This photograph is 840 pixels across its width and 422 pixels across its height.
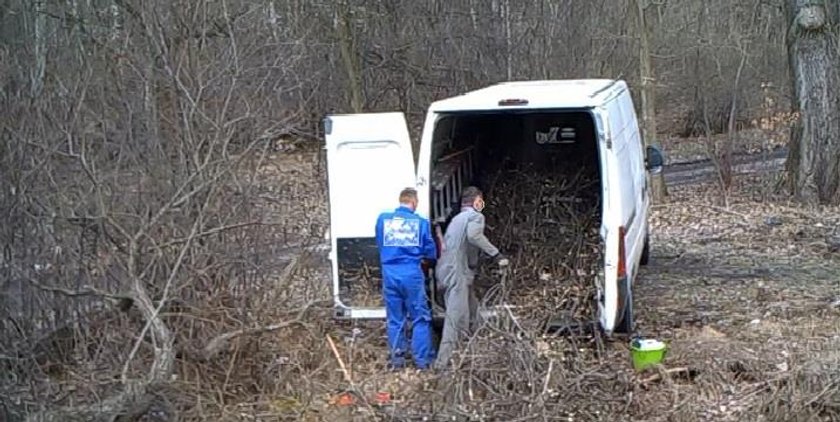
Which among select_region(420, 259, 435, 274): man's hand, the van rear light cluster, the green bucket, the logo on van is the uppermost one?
the van rear light cluster

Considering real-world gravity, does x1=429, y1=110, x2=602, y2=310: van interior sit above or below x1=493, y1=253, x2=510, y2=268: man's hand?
above

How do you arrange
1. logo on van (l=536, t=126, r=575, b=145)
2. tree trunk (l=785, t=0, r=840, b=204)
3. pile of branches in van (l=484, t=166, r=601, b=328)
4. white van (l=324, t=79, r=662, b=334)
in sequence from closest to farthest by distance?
white van (l=324, t=79, r=662, b=334) → pile of branches in van (l=484, t=166, r=601, b=328) → logo on van (l=536, t=126, r=575, b=145) → tree trunk (l=785, t=0, r=840, b=204)

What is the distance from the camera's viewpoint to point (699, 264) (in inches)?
506

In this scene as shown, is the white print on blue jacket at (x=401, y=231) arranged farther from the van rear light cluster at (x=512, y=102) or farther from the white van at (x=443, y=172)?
the van rear light cluster at (x=512, y=102)

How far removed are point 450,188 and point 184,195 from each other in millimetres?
2659

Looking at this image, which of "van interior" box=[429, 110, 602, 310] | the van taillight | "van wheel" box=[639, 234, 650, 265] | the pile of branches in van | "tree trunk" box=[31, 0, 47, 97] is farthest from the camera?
"van wheel" box=[639, 234, 650, 265]

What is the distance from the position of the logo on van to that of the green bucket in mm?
3004

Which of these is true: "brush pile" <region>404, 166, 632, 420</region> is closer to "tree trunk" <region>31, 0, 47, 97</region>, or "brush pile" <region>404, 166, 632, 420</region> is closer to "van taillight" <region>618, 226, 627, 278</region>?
"van taillight" <region>618, 226, 627, 278</region>

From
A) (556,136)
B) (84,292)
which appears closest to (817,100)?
(556,136)

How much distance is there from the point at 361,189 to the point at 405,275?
96 centimetres

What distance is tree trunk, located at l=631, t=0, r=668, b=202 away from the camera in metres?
18.8

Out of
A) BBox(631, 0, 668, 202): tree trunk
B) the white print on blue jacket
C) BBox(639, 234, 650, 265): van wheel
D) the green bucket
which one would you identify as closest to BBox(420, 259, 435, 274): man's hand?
the white print on blue jacket

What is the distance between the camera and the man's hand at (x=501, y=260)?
8.96m

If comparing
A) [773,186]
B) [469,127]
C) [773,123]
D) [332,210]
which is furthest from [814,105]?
[332,210]
